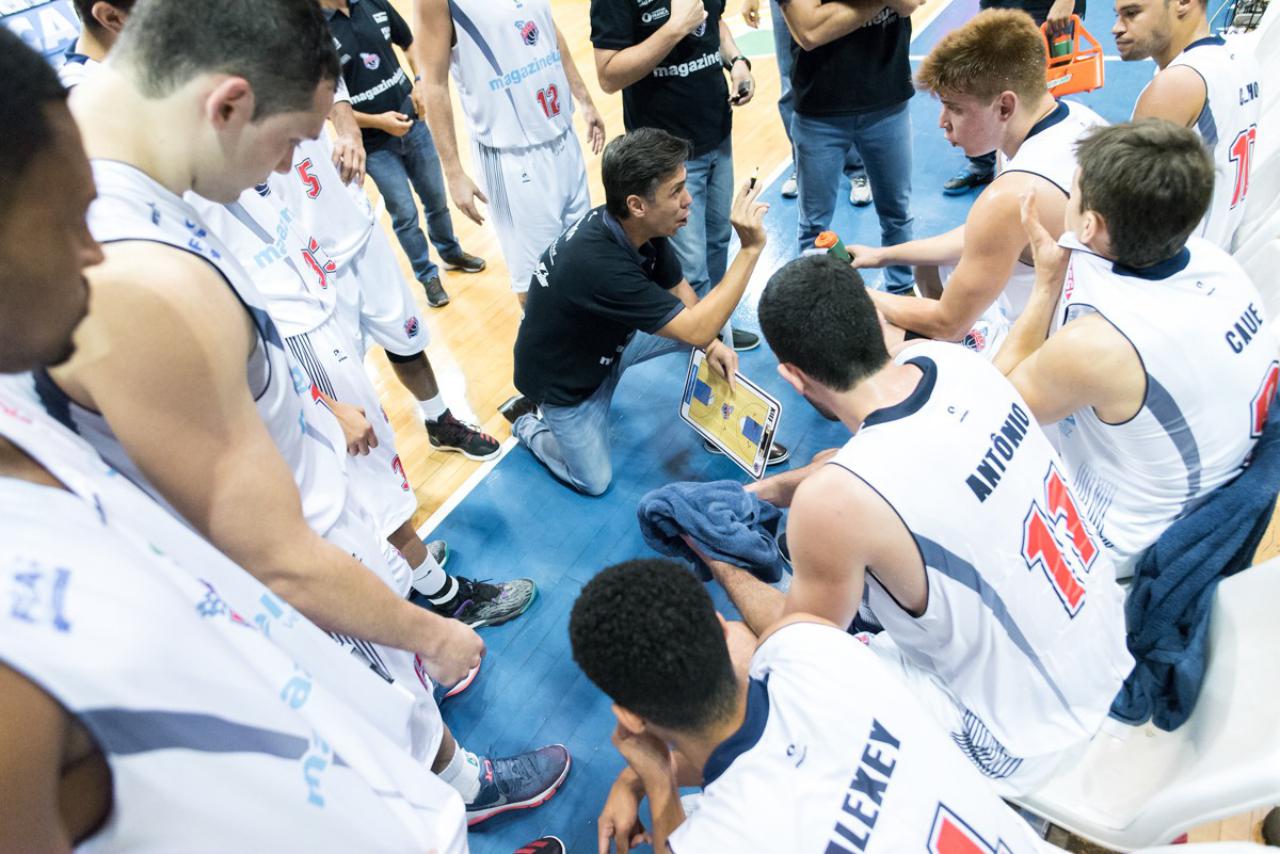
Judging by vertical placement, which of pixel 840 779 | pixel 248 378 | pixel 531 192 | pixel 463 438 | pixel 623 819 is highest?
pixel 248 378

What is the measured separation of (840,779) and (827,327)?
0.89 meters

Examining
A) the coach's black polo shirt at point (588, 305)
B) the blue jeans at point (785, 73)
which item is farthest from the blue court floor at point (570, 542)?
A: the coach's black polo shirt at point (588, 305)

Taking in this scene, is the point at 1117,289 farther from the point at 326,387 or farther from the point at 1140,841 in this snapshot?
the point at 326,387

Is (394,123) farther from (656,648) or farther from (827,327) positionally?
(656,648)

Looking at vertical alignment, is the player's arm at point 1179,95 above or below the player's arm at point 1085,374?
above

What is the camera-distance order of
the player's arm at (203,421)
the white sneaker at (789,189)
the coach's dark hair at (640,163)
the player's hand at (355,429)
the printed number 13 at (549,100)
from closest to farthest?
the player's arm at (203,421)
the player's hand at (355,429)
the coach's dark hair at (640,163)
the printed number 13 at (549,100)
the white sneaker at (789,189)

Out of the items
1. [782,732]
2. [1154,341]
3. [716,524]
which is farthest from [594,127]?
[782,732]

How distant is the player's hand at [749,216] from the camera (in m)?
2.68

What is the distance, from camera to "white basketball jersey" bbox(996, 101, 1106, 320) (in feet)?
7.54

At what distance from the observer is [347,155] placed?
3.03 metres

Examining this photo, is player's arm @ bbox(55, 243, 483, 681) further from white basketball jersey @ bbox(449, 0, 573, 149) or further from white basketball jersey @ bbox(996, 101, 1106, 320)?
white basketball jersey @ bbox(449, 0, 573, 149)

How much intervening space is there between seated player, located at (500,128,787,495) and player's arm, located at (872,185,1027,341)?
68 cm

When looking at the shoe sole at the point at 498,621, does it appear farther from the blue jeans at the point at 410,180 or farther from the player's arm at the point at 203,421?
the blue jeans at the point at 410,180

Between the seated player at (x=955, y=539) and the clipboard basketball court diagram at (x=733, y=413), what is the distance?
1101mm
